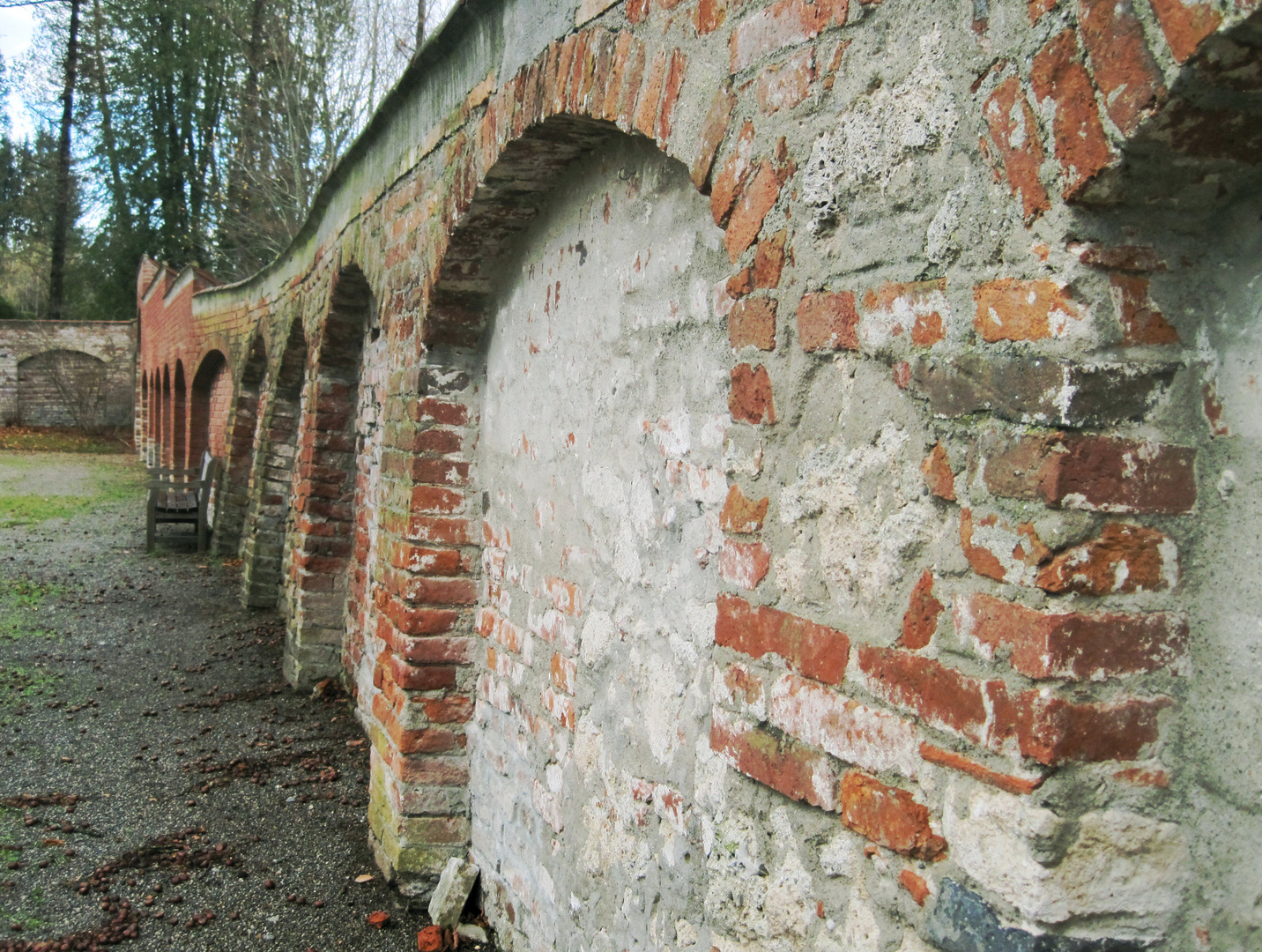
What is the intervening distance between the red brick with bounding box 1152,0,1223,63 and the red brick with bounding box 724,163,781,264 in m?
0.67

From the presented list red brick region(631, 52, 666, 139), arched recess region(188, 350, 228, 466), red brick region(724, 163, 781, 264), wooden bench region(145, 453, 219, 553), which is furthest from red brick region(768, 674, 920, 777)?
arched recess region(188, 350, 228, 466)

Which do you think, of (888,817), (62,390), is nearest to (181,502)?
(888,817)

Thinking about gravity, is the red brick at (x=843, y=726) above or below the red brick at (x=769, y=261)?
below

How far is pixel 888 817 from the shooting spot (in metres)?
1.33

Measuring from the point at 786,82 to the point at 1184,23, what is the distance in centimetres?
70

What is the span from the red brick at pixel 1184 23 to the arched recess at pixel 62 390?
28.4m

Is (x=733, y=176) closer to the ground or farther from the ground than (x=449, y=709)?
farther from the ground

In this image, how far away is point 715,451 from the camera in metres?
2.15

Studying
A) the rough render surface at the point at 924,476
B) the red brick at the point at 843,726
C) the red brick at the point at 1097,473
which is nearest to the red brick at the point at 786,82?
the rough render surface at the point at 924,476

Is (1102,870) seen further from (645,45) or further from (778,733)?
(645,45)

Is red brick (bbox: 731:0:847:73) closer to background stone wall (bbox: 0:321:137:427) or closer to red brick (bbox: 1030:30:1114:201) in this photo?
red brick (bbox: 1030:30:1114:201)

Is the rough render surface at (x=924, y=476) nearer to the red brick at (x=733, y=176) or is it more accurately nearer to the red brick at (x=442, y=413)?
the red brick at (x=733, y=176)

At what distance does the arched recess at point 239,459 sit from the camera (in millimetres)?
10781

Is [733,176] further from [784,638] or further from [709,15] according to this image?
[784,638]
